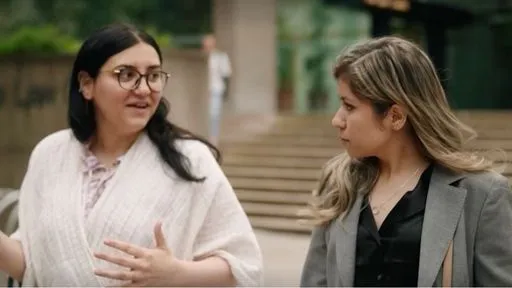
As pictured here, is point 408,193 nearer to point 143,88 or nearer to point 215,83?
point 143,88

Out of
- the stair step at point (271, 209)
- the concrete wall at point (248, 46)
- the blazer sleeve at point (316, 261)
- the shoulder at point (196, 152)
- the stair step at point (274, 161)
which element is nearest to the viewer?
the blazer sleeve at point (316, 261)

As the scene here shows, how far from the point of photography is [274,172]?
43.4 feet

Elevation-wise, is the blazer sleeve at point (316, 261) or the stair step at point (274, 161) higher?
the blazer sleeve at point (316, 261)

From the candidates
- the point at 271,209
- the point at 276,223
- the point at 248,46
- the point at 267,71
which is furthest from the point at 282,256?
the point at 267,71

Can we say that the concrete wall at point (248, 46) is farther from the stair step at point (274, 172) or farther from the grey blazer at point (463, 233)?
the grey blazer at point (463, 233)

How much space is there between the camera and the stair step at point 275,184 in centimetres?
1232

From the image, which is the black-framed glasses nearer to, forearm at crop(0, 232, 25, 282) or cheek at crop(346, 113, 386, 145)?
forearm at crop(0, 232, 25, 282)

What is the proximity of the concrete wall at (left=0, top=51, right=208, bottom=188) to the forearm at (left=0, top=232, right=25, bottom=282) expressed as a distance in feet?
27.7

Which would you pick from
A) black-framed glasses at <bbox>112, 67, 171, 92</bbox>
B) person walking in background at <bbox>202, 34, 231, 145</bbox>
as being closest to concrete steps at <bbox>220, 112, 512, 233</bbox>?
person walking in background at <bbox>202, 34, 231, 145</bbox>

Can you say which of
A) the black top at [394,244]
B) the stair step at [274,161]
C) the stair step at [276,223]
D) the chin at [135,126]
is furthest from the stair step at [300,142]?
the black top at [394,244]

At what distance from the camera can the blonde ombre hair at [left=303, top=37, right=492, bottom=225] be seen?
260cm

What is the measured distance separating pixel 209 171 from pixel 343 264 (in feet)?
2.53

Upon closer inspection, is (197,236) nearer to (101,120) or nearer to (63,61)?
(101,120)

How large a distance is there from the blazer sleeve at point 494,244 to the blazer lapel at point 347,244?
13.5 inches
